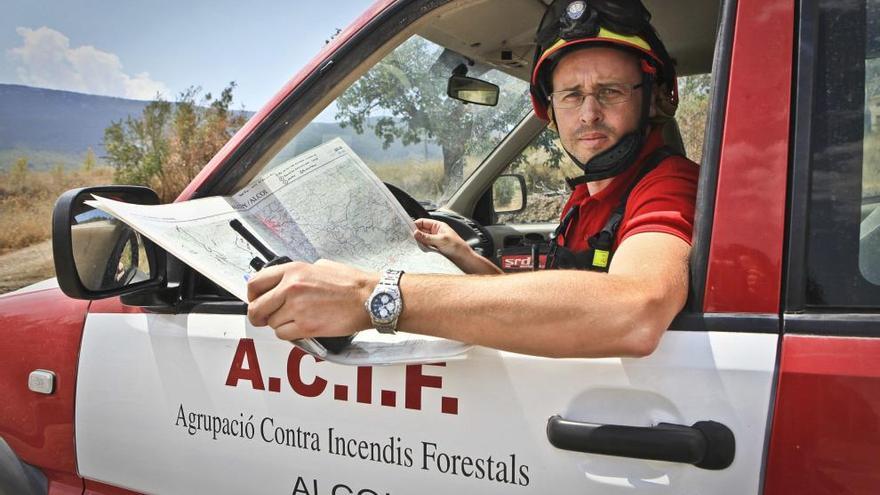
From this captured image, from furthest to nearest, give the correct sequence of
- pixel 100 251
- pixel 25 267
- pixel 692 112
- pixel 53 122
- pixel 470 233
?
pixel 53 122 → pixel 25 267 → pixel 470 233 → pixel 692 112 → pixel 100 251

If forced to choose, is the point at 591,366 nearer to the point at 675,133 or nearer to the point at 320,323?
the point at 320,323

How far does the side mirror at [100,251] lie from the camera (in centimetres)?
126

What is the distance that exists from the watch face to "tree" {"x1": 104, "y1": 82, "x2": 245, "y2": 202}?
13725 mm

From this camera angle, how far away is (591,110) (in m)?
1.68

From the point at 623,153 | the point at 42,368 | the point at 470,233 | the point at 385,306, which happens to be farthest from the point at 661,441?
the point at 470,233

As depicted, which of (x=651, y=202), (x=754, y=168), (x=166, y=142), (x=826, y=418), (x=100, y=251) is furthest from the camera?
(x=166, y=142)

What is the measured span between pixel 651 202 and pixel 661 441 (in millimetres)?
533

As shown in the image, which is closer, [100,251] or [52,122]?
[100,251]

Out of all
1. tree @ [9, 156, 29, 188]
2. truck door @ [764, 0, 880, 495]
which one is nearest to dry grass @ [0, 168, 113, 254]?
tree @ [9, 156, 29, 188]

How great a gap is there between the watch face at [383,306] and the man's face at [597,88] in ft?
2.85

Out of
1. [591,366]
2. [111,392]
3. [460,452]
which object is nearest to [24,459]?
[111,392]

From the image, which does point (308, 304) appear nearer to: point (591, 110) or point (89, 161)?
point (591, 110)

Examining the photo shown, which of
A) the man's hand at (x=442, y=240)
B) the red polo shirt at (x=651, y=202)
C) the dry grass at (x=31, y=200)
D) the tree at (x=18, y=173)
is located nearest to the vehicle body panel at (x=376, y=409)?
the red polo shirt at (x=651, y=202)

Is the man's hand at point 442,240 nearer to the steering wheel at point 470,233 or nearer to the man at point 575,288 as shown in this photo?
the man at point 575,288
